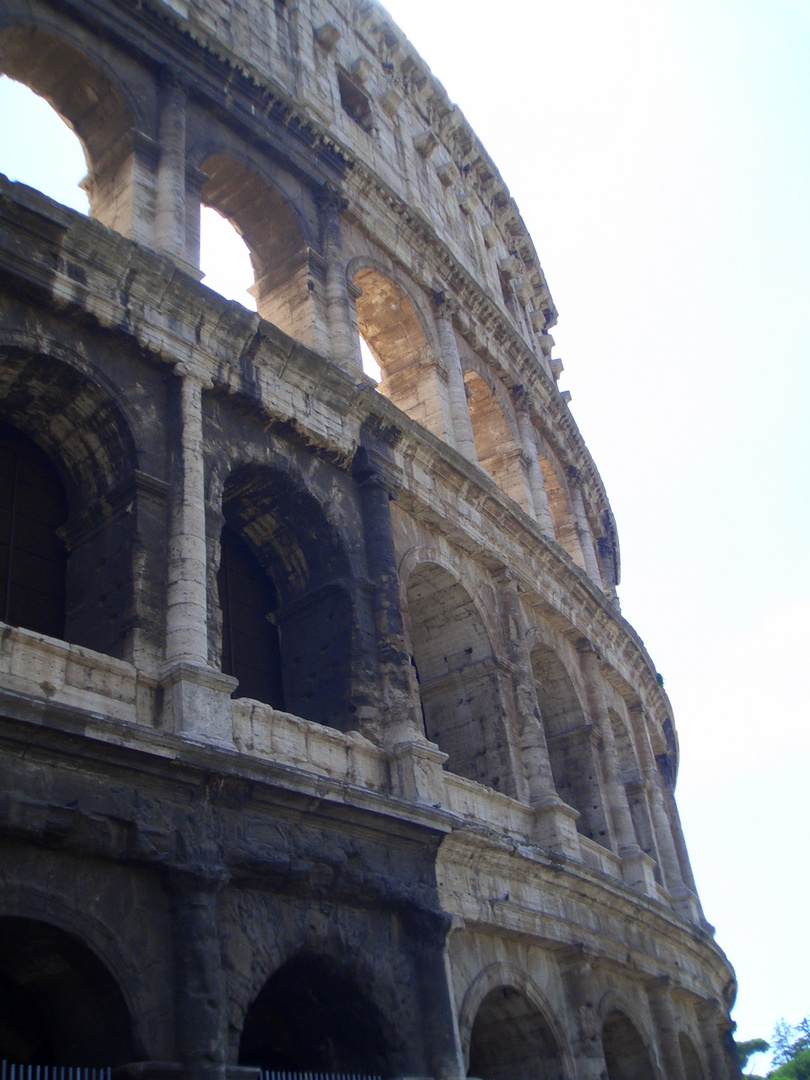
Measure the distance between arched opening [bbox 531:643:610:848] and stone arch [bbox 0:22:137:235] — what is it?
7.77 metres

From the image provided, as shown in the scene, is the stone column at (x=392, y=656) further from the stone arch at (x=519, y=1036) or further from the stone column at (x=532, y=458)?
the stone column at (x=532, y=458)

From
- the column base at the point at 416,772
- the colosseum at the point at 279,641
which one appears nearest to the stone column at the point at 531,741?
the colosseum at the point at 279,641

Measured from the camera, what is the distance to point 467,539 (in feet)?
44.7

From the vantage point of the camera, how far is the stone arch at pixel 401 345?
613 inches

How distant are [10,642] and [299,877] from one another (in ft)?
9.15

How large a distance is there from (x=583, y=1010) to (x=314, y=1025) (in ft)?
12.3

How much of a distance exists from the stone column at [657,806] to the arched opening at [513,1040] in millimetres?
6751

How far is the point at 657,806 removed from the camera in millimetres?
18438

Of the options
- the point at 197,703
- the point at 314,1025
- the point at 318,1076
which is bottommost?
the point at 318,1076

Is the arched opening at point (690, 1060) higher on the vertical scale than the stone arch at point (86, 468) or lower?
lower

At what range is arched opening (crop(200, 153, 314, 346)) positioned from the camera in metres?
13.4

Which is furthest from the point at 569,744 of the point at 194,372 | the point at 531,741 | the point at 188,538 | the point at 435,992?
the point at 194,372

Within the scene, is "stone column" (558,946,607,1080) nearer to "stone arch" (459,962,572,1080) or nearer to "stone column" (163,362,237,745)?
"stone arch" (459,962,572,1080)

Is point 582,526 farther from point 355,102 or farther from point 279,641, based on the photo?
point 279,641
